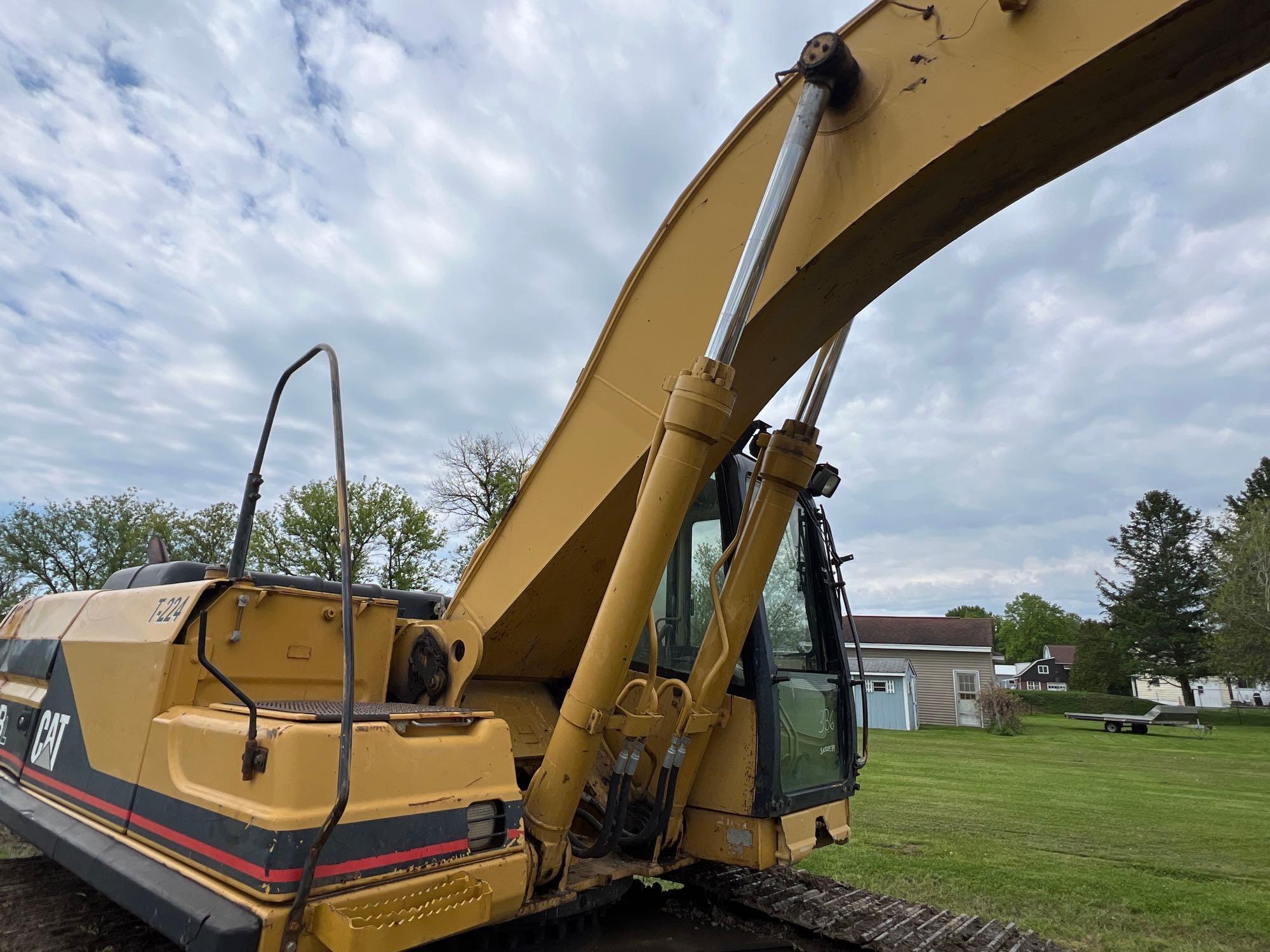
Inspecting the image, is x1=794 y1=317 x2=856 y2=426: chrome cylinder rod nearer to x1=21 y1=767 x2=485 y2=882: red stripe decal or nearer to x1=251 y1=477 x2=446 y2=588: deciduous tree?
x1=21 y1=767 x2=485 y2=882: red stripe decal

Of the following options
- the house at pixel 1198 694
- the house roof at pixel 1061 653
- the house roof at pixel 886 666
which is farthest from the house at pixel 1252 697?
the house roof at pixel 886 666

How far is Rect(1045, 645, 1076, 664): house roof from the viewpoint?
240 feet

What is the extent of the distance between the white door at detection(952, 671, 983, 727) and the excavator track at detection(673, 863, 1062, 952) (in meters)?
27.1

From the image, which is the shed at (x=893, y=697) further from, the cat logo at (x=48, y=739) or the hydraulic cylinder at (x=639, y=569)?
the cat logo at (x=48, y=739)

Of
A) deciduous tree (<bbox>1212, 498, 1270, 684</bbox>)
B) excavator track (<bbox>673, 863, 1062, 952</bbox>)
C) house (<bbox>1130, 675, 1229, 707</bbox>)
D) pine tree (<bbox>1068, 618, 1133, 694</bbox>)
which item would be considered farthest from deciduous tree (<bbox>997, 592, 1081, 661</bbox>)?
excavator track (<bbox>673, 863, 1062, 952</bbox>)

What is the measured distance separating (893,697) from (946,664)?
211 inches

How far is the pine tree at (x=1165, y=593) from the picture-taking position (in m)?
42.1

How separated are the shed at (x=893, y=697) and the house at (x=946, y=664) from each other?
100 cm

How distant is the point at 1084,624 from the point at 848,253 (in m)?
Result: 54.9

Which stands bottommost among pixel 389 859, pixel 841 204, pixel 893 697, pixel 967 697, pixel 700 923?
pixel 700 923

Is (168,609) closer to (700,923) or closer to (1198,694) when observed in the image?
(700,923)

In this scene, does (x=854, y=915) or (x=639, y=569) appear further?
Result: (x=854, y=915)

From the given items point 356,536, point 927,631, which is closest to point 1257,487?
point 927,631

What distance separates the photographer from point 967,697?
3066 centimetres
